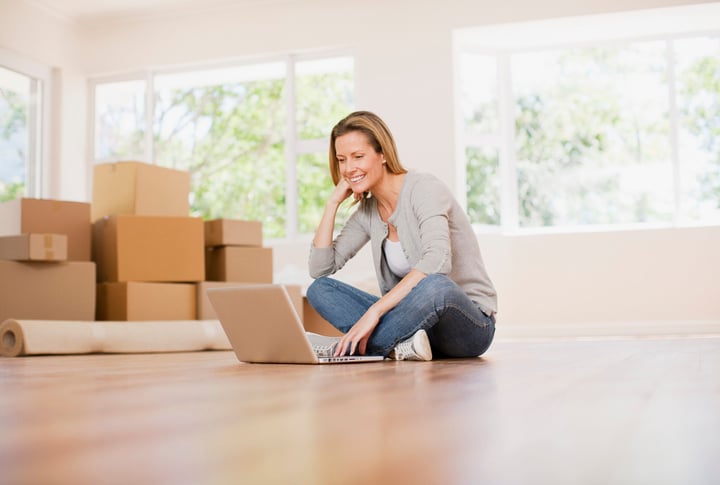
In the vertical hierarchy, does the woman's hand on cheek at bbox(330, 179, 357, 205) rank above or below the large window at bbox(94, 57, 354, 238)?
below

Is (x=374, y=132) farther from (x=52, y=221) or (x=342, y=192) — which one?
(x=52, y=221)

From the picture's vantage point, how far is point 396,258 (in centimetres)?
240

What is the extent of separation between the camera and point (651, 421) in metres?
0.86

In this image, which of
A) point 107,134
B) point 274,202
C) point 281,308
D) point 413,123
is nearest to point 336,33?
point 413,123

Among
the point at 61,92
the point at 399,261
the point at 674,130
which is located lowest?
the point at 399,261

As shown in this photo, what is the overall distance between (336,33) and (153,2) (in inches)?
54.6

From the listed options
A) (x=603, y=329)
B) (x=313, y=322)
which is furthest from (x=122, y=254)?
(x=603, y=329)

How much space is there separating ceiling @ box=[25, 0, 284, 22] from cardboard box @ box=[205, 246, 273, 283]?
2.66 m

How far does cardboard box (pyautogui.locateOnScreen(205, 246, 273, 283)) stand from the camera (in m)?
4.20

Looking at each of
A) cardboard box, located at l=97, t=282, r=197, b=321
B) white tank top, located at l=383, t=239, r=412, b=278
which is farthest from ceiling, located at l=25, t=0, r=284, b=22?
white tank top, located at l=383, t=239, r=412, b=278

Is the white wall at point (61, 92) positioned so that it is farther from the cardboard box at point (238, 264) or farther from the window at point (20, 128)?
the cardboard box at point (238, 264)

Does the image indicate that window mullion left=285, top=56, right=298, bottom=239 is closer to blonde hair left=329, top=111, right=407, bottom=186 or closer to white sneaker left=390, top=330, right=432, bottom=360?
blonde hair left=329, top=111, right=407, bottom=186

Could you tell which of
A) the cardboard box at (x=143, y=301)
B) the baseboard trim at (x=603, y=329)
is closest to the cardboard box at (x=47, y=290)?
the cardboard box at (x=143, y=301)

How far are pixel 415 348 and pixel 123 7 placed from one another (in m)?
5.01
